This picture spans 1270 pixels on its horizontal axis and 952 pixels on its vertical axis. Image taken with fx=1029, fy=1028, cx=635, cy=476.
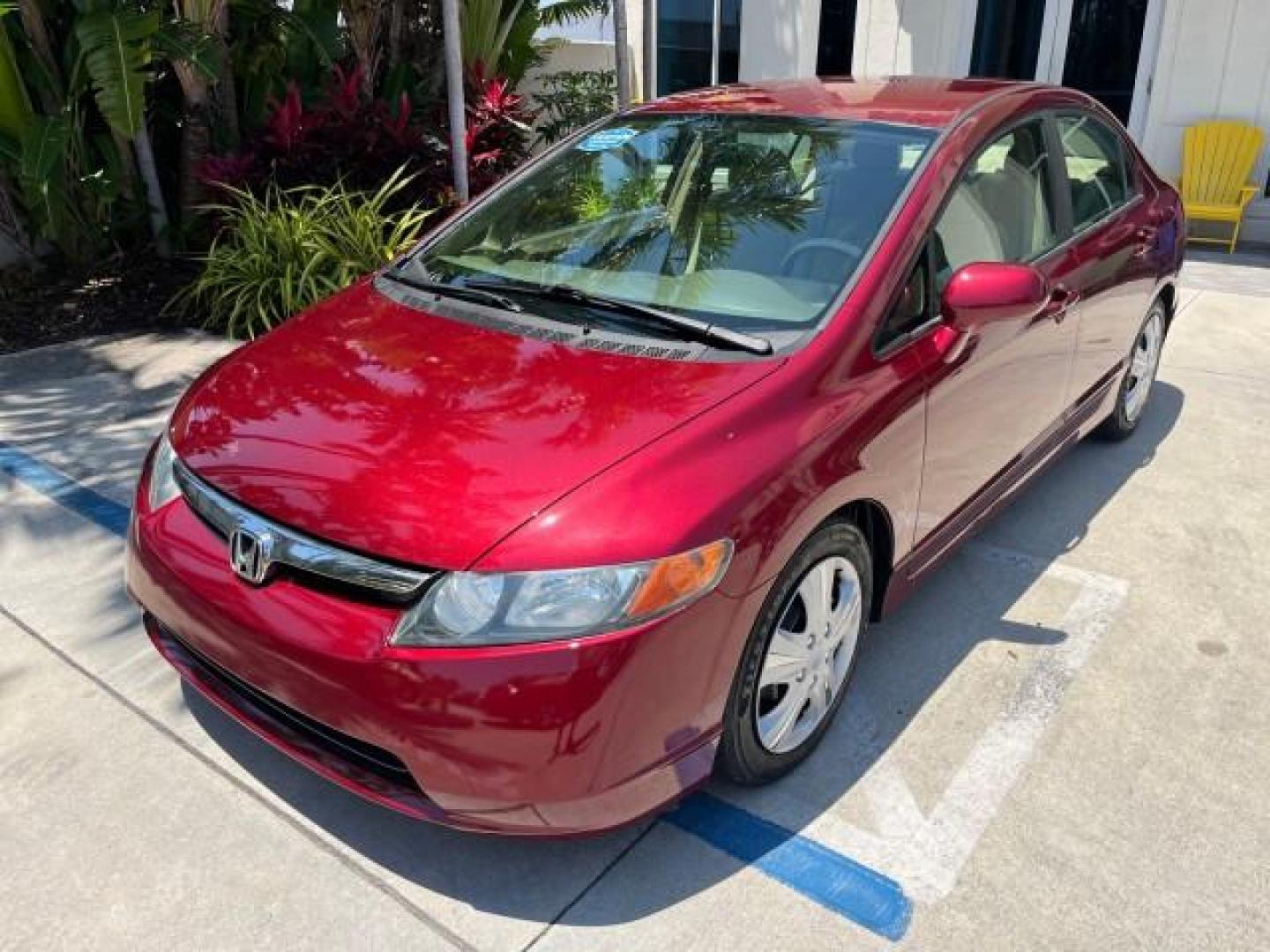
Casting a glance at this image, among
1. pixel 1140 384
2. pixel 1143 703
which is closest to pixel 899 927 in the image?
pixel 1143 703

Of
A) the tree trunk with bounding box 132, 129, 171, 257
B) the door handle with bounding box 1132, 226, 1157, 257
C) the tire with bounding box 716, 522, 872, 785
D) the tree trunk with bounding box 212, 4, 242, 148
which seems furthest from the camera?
the tree trunk with bounding box 212, 4, 242, 148

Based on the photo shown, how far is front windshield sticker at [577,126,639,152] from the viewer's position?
362cm

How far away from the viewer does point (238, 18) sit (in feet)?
24.0

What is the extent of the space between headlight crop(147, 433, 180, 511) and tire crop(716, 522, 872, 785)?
1.48 meters

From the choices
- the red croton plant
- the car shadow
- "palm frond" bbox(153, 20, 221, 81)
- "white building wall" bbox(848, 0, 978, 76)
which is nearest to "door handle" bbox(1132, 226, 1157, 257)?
the car shadow

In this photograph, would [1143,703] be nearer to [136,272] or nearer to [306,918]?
[306,918]

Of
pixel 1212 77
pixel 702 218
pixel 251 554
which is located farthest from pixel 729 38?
pixel 251 554

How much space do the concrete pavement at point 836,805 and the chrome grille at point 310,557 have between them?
721mm

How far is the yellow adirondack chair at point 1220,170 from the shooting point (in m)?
8.76

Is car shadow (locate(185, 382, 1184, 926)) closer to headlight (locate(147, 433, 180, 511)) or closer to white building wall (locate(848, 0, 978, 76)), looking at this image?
headlight (locate(147, 433, 180, 511))

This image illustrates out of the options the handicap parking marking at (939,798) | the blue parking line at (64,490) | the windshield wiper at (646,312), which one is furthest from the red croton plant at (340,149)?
the handicap parking marking at (939,798)

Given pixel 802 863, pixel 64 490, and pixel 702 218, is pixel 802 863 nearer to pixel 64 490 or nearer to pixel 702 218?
pixel 702 218

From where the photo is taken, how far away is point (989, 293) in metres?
2.77

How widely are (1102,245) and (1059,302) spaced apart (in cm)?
54
